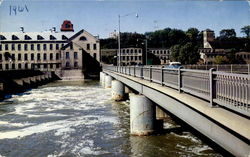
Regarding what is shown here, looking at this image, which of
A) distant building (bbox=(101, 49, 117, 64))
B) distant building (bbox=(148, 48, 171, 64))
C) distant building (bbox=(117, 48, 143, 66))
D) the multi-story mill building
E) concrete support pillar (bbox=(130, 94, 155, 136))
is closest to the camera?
concrete support pillar (bbox=(130, 94, 155, 136))

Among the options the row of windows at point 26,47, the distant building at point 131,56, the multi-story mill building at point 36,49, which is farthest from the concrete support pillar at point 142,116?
the distant building at point 131,56

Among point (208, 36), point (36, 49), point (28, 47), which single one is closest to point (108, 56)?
point (36, 49)

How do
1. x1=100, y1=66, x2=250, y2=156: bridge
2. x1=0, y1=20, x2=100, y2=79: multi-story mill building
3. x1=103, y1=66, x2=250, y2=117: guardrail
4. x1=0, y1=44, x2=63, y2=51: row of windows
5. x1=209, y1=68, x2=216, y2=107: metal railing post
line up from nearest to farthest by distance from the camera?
x1=100, y1=66, x2=250, y2=156: bridge
x1=103, y1=66, x2=250, y2=117: guardrail
x1=209, y1=68, x2=216, y2=107: metal railing post
x1=0, y1=20, x2=100, y2=79: multi-story mill building
x1=0, y1=44, x2=63, y2=51: row of windows

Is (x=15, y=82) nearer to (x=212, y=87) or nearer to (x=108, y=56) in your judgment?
(x=212, y=87)

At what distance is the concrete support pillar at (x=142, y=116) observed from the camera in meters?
15.2

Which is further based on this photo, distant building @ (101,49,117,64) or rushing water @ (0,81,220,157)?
distant building @ (101,49,117,64)

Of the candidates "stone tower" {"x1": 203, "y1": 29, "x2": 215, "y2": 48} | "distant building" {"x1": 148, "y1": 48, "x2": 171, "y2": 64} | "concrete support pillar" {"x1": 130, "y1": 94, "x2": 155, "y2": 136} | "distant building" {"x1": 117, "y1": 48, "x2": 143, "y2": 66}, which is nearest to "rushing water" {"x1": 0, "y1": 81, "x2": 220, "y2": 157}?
"concrete support pillar" {"x1": 130, "y1": 94, "x2": 155, "y2": 136}

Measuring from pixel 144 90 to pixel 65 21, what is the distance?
96176mm

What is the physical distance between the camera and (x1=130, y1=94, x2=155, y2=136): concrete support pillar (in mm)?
15250

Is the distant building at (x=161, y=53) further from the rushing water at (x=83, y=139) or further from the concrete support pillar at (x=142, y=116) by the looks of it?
the concrete support pillar at (x=142, y=116)

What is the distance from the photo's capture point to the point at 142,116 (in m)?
15.2

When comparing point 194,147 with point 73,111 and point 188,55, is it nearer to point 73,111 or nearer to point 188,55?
point 73,111

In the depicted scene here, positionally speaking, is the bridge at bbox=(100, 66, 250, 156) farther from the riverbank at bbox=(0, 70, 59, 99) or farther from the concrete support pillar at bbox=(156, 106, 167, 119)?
the riverbank at bbox=(0, 70, 59, 99)

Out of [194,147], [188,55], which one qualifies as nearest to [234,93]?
[194,147]
